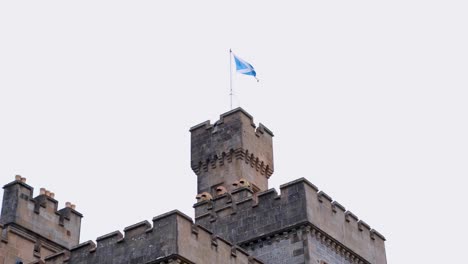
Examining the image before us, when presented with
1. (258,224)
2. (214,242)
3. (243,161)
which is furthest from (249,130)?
(214,242)

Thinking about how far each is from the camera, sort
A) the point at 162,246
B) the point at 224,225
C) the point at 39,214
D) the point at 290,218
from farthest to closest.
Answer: the point at 39,214 → the point at 224,225 → the point at 290,218 → the point at 162,246

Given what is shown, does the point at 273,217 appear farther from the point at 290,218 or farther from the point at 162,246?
the point at 162,246

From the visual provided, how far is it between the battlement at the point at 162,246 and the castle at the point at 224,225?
3 cm

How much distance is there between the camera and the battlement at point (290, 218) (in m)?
33.4

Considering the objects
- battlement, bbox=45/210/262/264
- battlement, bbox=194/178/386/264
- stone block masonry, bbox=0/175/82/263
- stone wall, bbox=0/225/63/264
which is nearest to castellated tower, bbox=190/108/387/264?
battlement, bbox=194/178/386/264

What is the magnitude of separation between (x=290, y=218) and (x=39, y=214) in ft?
34.9

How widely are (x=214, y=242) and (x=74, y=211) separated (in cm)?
1211

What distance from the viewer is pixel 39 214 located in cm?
3850

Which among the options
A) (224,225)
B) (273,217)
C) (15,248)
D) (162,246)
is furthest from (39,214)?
(162,246)

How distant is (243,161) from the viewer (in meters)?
40.1

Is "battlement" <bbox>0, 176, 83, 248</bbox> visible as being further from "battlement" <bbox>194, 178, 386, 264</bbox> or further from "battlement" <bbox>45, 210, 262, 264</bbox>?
"battlement" <bbox>45, 210, 262, 264</bbox>

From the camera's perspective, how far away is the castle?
28.7 metres

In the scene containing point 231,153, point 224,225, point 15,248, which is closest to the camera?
point 15,248

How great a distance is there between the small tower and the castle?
4 centimetres
